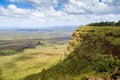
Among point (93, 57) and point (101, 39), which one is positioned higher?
point (101, 39)

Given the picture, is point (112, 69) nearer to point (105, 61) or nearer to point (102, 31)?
point (105, 61)

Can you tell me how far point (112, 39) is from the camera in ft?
497

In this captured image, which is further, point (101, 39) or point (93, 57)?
point (101, 39)

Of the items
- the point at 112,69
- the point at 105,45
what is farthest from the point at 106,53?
the point at 112,69

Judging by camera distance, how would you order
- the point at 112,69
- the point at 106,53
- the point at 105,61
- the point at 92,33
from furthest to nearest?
1. the point at 92,33
2. the point at 106,53
3. the point at 105,61
4. the point at 112,69

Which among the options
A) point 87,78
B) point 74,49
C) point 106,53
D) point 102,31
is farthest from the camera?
point 74,49

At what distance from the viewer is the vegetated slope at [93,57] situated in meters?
130

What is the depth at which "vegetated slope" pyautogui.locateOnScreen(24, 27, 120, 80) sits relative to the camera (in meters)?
130

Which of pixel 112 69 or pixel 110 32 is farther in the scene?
pixel 110 32

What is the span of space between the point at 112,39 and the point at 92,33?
94.1 ft

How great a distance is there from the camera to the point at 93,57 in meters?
157

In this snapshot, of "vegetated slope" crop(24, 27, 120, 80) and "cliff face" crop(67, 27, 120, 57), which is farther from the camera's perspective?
"cliff face" crop(67, 27, 120, 57)

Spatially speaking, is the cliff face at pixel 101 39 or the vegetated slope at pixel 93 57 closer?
the vegetated slope at pixel 93 57

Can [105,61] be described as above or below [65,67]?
above
